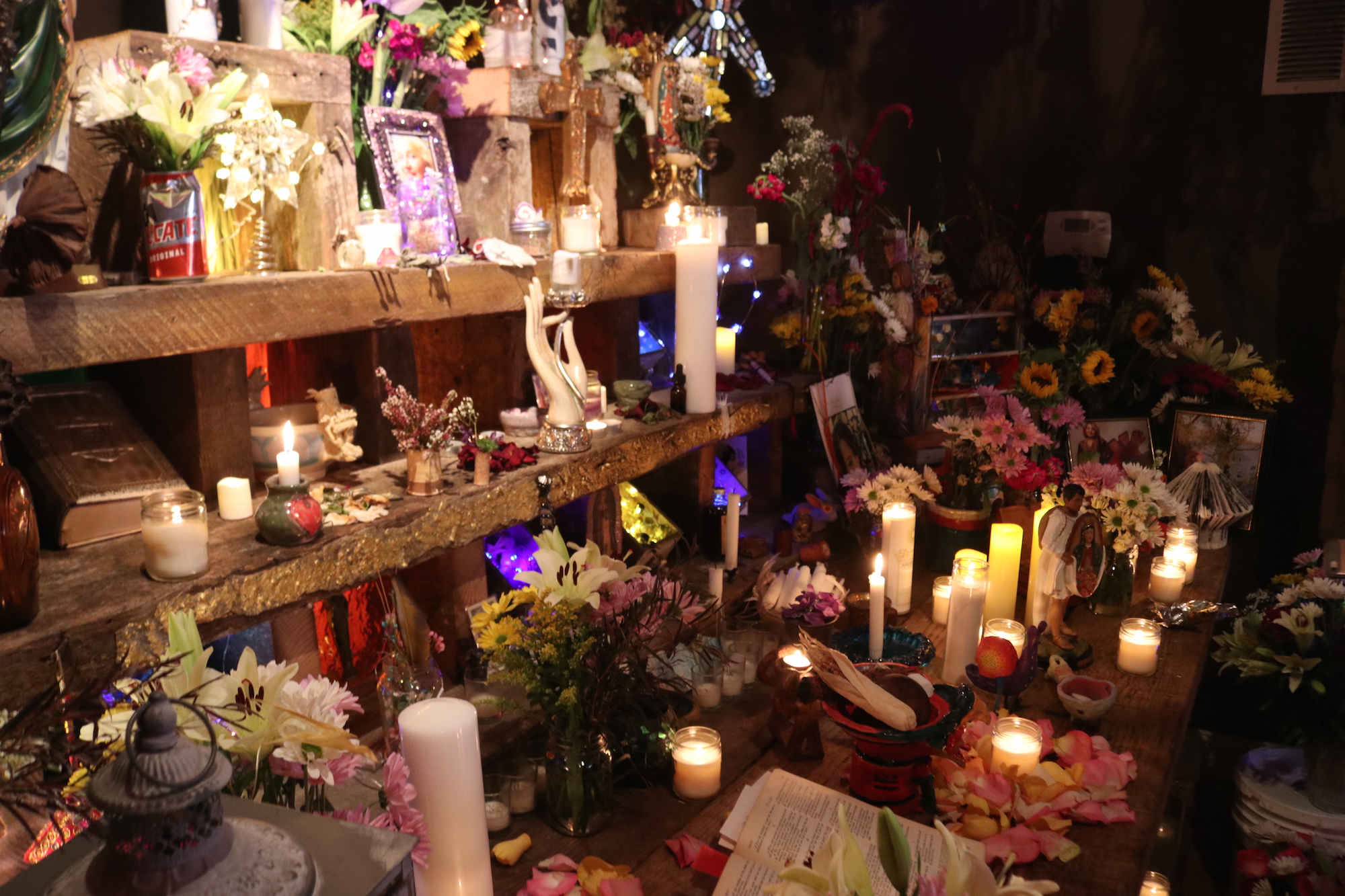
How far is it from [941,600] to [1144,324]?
125 centimetres

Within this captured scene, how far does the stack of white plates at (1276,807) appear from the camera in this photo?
7.45 ft

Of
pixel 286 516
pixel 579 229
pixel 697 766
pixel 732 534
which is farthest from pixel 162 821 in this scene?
pixel 732 534

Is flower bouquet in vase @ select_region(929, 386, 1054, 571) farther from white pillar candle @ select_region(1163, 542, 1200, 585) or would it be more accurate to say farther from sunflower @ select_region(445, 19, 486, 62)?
sunflower @ select_region(445, 19, 486, 62)

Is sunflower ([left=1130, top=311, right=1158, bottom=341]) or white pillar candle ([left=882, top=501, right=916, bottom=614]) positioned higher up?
sunflower ([left=1130, top=311, right=1158, bottom=341])

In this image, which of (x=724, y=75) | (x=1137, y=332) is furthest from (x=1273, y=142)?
(x=724, y=75)

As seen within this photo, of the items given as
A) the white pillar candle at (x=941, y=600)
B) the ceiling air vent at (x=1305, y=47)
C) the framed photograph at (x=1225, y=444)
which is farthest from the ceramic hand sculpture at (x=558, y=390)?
the ceiling air vent at (x=1305, y=47)

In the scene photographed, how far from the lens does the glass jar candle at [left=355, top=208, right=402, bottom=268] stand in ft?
6.12

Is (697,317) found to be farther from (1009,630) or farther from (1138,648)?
(1138,648)

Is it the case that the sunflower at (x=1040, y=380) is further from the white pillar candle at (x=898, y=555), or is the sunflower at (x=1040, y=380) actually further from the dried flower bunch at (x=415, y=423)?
the dried flower bunch at (x=415, y=423)

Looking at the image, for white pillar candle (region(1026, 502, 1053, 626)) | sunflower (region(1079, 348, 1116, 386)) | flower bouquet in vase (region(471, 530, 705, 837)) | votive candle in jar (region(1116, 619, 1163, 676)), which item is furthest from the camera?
sunflower (region(1079, 348, 1116, 386))

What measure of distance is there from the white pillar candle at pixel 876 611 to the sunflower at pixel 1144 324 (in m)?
1.49

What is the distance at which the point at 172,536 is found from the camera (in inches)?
59.2

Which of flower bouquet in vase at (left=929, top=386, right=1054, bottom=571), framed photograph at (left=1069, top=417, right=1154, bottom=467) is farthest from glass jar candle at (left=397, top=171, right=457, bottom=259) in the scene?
framed photograph at (left=1069, top=417, right=1154, bottom=467)

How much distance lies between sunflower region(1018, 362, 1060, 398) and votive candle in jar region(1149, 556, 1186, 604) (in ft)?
1.69
